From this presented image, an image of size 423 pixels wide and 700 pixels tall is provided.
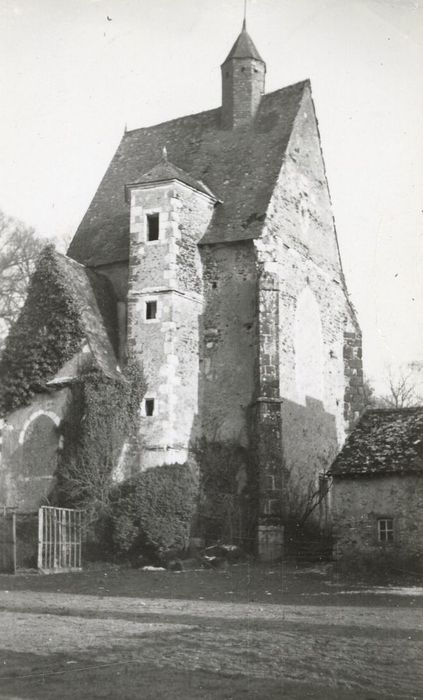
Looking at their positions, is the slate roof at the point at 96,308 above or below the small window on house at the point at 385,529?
above

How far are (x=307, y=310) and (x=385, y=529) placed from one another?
10.8m

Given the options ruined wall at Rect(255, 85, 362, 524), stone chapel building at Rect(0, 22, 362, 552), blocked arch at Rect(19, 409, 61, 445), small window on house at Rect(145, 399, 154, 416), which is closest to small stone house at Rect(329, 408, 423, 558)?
stone chapel building at Rect(0, 22, 362, 552)

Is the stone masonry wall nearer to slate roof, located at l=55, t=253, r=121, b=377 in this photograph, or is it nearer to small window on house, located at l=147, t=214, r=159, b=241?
small window on house, located at l=147, t=214, r=159, b=241

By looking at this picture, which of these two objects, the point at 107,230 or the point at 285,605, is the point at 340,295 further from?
the point at 285,605

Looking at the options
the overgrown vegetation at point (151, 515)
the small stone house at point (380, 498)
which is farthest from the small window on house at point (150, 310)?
the small stone house at point (380, 498)

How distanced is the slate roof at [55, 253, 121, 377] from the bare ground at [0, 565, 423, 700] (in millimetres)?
9943

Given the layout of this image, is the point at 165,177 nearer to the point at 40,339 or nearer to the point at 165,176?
the point at 165,176

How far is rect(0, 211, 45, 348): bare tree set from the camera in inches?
1496

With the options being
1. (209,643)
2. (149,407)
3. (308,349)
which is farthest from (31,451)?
(209,643)

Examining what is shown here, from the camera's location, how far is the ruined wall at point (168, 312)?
27547 mm

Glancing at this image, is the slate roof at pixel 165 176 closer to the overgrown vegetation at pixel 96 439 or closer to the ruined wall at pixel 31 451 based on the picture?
the overgrown vegetation at pixel 96 439

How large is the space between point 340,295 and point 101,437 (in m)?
11.6

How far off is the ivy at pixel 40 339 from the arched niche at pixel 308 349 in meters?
7.17

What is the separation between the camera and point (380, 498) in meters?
21.9
